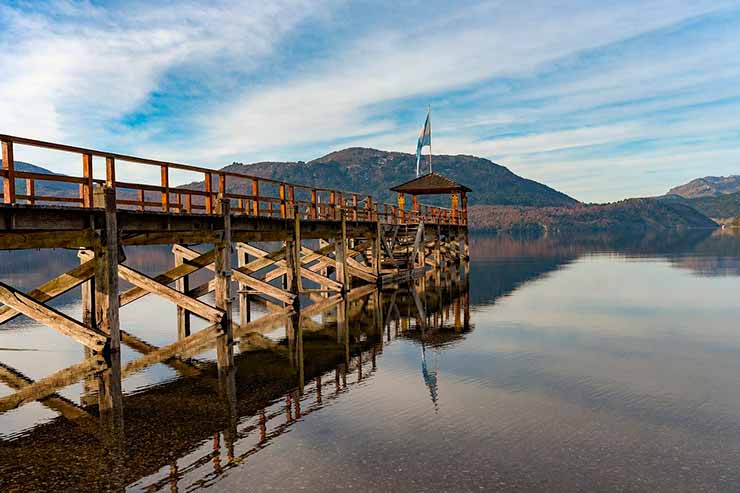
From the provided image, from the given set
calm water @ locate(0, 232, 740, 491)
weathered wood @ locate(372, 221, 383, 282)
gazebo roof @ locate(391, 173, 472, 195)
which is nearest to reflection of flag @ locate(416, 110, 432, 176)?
gazebo roof @ locate(391, 173, 472, 195)

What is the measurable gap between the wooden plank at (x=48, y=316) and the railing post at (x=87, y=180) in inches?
101

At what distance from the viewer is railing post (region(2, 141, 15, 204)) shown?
11414mm

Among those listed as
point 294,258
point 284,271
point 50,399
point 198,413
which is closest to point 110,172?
point 50,399

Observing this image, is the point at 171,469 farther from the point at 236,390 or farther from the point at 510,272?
the point at 510,272

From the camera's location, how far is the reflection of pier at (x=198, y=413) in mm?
8078

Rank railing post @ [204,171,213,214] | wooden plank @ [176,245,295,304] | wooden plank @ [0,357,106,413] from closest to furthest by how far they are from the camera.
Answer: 1. wooden plank @ [0,357,106,413]
2. railing post @ [204,171,213,214]
3. wooden plank @ [176,245,295,304]

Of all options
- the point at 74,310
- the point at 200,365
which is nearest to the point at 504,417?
the point at 200,365

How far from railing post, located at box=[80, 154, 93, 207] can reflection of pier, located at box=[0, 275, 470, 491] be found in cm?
412

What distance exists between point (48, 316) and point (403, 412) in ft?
27.6

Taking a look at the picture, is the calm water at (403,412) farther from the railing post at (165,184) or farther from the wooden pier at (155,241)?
the railing post at (165,184)

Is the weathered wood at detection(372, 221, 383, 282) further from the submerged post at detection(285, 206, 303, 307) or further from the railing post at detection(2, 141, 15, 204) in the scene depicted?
the railing post at detection(2, 141, 15, 204)

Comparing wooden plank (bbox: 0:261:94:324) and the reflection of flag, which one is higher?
the reflection of flag

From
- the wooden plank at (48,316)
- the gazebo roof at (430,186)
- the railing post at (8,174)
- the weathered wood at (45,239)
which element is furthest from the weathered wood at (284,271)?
the gazebo roof at (430,186)

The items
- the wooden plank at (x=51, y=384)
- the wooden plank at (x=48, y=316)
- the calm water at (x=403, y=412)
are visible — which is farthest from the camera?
the wooden plank at (x=48, y=316)
